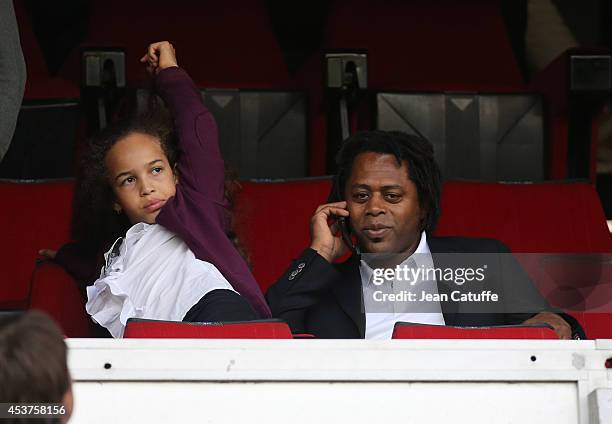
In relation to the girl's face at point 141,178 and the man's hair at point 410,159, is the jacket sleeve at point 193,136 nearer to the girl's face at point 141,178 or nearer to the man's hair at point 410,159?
the girl's face at point 141,178

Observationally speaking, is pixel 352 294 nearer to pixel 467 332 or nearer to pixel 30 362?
pixel 467 332

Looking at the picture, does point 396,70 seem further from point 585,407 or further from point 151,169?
point 585,407

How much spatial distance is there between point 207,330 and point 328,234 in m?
0.57

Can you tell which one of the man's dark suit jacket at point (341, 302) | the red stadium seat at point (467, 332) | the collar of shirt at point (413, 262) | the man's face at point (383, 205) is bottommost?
the red stadium seat at point (467, 332)

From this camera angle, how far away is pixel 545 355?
3.43ft

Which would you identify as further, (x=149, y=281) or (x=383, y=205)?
(x=383, y=205)

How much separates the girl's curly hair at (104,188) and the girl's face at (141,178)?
0.03 meters

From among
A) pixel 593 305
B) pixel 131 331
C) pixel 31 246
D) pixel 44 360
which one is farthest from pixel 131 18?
pixel 44 360

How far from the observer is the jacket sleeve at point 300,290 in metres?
1.62

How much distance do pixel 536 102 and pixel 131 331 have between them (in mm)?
1568

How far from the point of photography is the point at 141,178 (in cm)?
165

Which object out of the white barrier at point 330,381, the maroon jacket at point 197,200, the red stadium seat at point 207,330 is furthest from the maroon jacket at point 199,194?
the white barrier at point 330,381

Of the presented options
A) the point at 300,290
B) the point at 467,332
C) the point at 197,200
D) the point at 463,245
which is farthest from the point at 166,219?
the point at 467,332

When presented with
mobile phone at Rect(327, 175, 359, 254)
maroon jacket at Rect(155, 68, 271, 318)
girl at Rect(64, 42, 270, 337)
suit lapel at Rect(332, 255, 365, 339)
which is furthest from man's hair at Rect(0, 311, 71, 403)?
mobile phone at Rect(327, 175, 359, 254)
